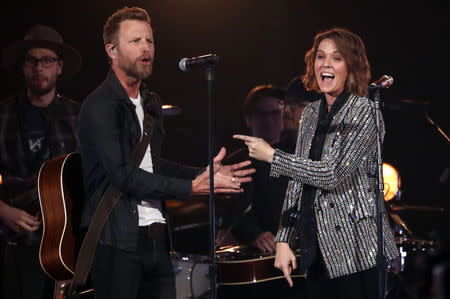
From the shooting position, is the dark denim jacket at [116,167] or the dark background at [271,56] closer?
the dark denim jacket at [116,167]

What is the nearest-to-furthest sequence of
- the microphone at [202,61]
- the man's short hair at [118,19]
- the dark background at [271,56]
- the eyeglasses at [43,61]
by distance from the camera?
the microphone at [202,61], the man's short hair at [118,19], the eyeglasses at [43,61], the dark background at [271,56]

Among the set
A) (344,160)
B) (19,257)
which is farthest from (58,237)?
(344,160)

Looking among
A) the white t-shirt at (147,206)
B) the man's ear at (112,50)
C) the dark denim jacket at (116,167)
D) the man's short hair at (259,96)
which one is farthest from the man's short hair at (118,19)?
the man's short hair at (259,96)

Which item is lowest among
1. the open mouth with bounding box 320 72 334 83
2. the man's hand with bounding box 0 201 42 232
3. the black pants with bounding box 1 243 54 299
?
the black pants with bounding box 1 243 54 299

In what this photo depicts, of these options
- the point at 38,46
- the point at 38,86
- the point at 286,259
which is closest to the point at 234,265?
the point at 286,259

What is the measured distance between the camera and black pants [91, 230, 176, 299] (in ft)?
10.9

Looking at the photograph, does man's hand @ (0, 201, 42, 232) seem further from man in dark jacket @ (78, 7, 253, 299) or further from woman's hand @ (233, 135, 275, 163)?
woman's hand @ (233, 135, 275, 163)

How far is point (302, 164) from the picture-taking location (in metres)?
3.29

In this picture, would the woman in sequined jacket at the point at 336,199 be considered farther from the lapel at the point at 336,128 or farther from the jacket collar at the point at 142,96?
the jacket collar at the point at 142,96

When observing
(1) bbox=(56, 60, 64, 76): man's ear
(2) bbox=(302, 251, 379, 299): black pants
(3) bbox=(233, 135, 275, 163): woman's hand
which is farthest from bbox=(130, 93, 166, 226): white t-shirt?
(1) bbox=(56, 60, 64, 76): man's ear

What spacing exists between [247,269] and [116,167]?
1.63 meters

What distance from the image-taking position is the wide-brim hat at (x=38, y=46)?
5.13 m

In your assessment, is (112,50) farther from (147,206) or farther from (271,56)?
(271,56)

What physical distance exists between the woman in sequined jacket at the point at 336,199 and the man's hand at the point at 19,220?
5.63 feet
